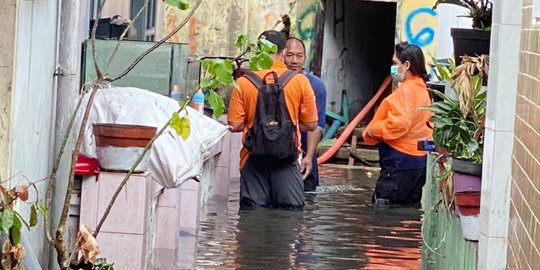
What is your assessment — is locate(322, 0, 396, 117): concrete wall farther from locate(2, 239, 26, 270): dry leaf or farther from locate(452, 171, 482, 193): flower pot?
locate(2, 239, 26, 270): dry leaf

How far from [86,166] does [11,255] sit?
1.93 m

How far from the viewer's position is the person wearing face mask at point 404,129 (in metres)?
13.4

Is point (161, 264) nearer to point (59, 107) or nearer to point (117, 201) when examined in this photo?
point (117, 201)

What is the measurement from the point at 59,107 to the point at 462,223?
7.55 feet

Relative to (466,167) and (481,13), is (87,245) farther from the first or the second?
(481,13)

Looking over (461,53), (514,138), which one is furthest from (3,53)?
(461,53)

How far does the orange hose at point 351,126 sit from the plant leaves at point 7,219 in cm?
1397

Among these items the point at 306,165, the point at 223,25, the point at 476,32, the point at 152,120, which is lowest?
the point at 306,165

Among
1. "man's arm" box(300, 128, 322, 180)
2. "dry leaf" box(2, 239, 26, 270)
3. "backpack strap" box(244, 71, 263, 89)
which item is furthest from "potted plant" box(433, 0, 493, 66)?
"man's arm" box(300, 128, 322, 180)

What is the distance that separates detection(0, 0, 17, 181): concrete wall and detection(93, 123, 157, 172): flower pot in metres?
1.28

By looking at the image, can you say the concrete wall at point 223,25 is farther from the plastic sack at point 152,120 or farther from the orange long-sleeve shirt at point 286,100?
the plastic sack at point 152,120

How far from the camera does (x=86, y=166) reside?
809 centimetres

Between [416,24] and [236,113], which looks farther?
[416,24]

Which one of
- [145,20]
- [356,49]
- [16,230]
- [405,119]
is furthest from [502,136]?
[356,49]
